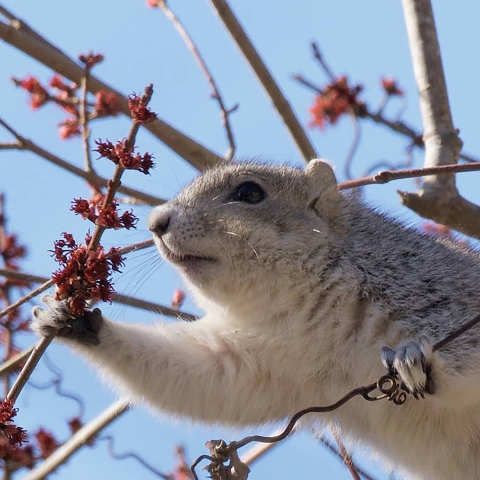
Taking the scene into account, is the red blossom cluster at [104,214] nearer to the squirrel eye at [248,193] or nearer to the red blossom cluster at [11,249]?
the squirrel eye at [248,193]

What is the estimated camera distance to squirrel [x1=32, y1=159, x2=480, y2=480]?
4309 millimetres

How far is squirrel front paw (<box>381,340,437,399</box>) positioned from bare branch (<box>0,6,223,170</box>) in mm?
2368

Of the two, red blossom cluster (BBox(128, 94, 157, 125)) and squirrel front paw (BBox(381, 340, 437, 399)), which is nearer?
red blossom cluster (BBox(128, 94, 157, 125))

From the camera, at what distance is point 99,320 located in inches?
171

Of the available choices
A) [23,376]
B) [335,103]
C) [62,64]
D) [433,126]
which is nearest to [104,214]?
[23,376]

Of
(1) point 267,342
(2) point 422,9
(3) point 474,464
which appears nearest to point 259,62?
(2) point 422,9

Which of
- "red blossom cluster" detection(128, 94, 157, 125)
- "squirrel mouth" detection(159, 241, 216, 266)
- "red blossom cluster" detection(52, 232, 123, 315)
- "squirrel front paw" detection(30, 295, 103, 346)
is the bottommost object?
"red blossom cluster" detection(52, 232, 123, 315)

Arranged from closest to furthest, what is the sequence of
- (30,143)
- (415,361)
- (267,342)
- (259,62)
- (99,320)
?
(415,361) → (99,320) → (267,342) → (30,143) → (259,62)

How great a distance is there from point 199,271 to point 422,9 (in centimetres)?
256

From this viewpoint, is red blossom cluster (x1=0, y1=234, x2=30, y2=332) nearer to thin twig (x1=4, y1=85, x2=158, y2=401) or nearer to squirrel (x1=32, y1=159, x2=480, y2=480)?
squirrel (x1=32, y1=159, x2=480, y2=480)

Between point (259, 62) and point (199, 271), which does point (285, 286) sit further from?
point (259, 62)

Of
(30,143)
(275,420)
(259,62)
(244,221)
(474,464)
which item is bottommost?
(474,464)

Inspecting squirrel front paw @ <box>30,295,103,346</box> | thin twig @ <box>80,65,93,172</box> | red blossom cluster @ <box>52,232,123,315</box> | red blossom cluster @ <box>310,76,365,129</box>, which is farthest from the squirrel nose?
red blossom cluster @ <box>310,76,365,129</box>

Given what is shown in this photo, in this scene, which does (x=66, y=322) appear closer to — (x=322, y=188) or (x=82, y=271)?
(x=82, y=271)
